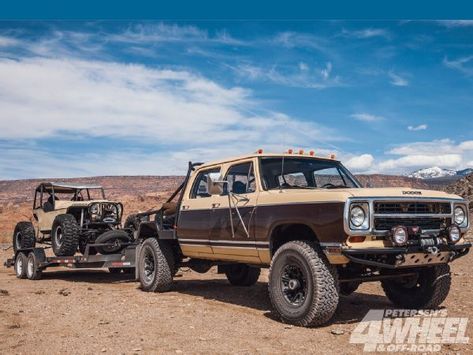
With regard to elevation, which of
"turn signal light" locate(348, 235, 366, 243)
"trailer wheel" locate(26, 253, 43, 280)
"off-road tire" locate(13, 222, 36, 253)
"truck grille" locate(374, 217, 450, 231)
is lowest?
"trailer wheel" locate(26, 253, 43, 280)

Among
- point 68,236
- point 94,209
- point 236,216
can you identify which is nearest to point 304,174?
point 236,216

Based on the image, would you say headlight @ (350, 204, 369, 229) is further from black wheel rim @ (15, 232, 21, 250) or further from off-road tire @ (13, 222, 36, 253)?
black wheel rim @ (15, 232, 21, 250)

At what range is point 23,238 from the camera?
12992 mm

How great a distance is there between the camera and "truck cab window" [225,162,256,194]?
7.50 meters

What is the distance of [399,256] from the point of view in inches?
234

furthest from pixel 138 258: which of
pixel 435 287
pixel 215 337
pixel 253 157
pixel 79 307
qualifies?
pixel 435 287

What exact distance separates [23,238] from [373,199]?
32.2 feet

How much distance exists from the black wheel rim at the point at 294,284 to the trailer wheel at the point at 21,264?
825cm

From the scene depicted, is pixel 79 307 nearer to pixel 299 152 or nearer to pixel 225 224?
pixel 225 224

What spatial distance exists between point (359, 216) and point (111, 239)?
7.07m

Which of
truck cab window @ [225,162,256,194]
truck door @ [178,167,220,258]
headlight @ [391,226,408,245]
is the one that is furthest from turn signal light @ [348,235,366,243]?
truck door @ [178,167,220,258]

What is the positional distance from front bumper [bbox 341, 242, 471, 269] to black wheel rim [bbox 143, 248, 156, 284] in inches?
180

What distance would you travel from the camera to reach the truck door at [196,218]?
8.15 m

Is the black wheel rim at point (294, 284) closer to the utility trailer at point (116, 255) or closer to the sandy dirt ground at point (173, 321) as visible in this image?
the sandy dirt ground at point (173, 321)
